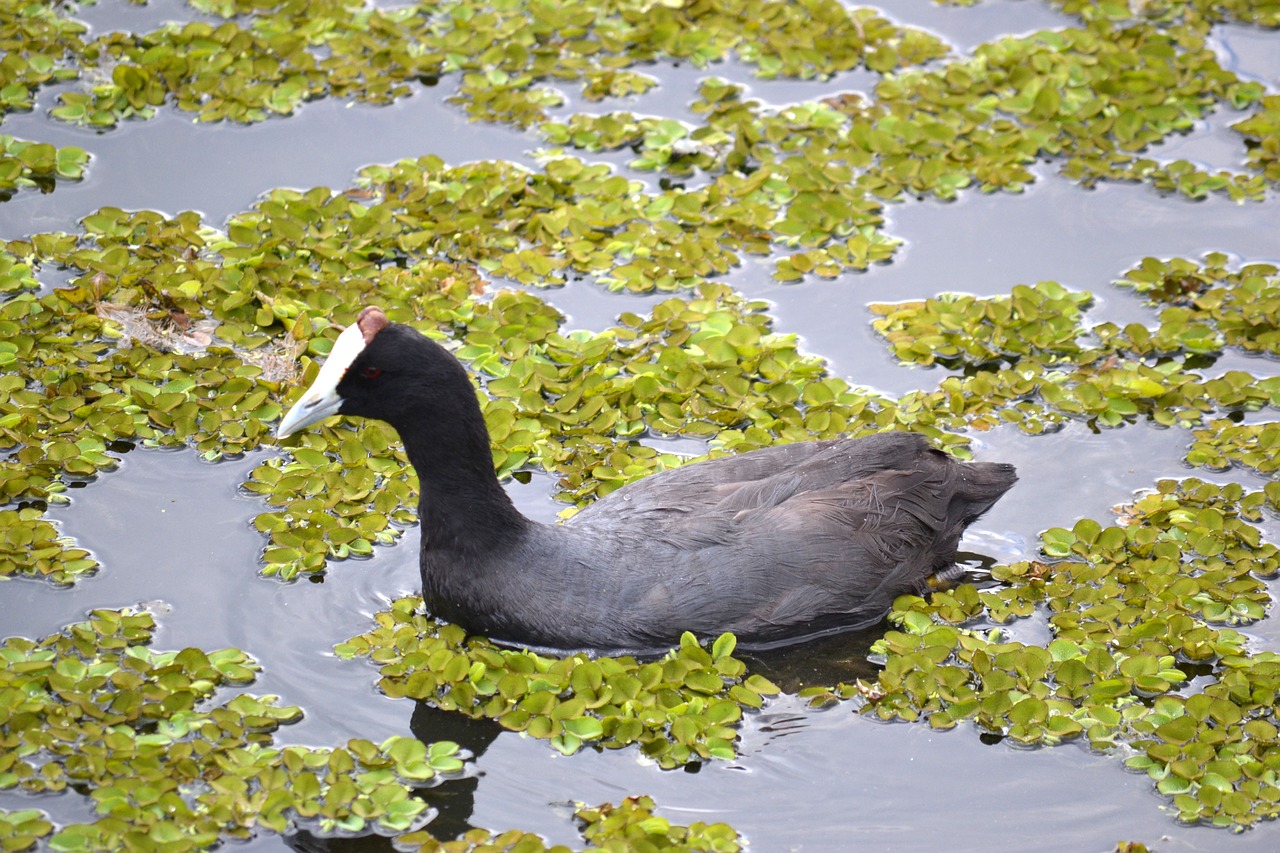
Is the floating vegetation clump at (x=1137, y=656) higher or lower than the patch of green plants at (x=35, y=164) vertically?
lower

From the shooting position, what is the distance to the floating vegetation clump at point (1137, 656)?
4.64 metres

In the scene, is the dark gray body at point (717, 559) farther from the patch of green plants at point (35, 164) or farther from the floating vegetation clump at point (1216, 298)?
the patch of green plants at point (35, 164)

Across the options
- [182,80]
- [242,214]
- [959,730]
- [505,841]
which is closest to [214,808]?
[505,841]

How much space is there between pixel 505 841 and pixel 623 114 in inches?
178

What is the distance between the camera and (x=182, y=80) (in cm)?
780

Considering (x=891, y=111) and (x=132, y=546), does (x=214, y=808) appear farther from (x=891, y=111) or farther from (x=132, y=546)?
(x=891, y=111)

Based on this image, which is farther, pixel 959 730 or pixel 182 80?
pixel 182 80

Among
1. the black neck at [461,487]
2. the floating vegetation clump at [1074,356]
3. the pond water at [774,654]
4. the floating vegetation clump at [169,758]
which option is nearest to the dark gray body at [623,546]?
the black neck at [461,487]

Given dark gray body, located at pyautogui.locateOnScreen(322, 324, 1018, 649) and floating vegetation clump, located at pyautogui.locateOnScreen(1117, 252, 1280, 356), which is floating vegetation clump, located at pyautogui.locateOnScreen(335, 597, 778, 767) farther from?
A: floating vegetation clump, located at pyautogui.locateOnScreen(1117, 252, 1280, 356)

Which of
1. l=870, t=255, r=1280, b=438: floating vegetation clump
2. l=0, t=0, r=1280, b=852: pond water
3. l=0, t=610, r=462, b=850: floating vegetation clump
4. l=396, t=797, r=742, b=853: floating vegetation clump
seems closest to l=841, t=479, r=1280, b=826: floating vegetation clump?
l=0, t=0, r=1280, b=852: pond water

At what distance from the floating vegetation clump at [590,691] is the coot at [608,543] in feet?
0.44

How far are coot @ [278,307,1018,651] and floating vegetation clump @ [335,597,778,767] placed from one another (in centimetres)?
13

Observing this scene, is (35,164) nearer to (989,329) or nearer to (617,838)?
(989,329)

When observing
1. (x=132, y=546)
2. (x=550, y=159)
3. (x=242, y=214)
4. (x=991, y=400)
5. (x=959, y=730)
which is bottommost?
(x=959, y=730)
